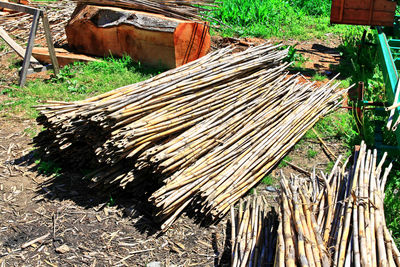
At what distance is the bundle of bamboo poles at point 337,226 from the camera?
2.62 m

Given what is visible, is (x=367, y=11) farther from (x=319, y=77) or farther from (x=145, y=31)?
(x=145, y=31)

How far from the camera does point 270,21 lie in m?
9.73

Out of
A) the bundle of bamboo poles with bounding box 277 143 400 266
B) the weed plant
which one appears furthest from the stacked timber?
the bundle of bamboo poles with bounding box 277 143 400 266

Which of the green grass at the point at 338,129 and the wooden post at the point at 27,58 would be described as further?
the wooden post at the point at 27,58

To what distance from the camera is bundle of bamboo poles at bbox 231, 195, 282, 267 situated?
318cm

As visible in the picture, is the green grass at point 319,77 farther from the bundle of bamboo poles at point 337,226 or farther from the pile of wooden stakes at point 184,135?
the bundle of bamboo poles at point 337,226

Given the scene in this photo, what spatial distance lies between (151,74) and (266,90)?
7.48 feet

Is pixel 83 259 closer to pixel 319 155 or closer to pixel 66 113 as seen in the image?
pixel 66 113

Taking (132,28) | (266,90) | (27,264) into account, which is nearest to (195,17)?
(132,28)

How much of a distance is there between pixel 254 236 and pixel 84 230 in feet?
5.14

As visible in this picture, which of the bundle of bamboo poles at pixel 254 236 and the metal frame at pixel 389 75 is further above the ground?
the metal frame at pixel 389 75

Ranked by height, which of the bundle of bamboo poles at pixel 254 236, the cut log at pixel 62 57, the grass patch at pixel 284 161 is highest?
the cut log at pixel 62 57

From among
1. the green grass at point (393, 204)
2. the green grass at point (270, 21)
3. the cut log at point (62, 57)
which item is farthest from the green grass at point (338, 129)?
the cut log at point (62, 57)

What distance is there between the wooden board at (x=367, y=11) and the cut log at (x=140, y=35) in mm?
2212
